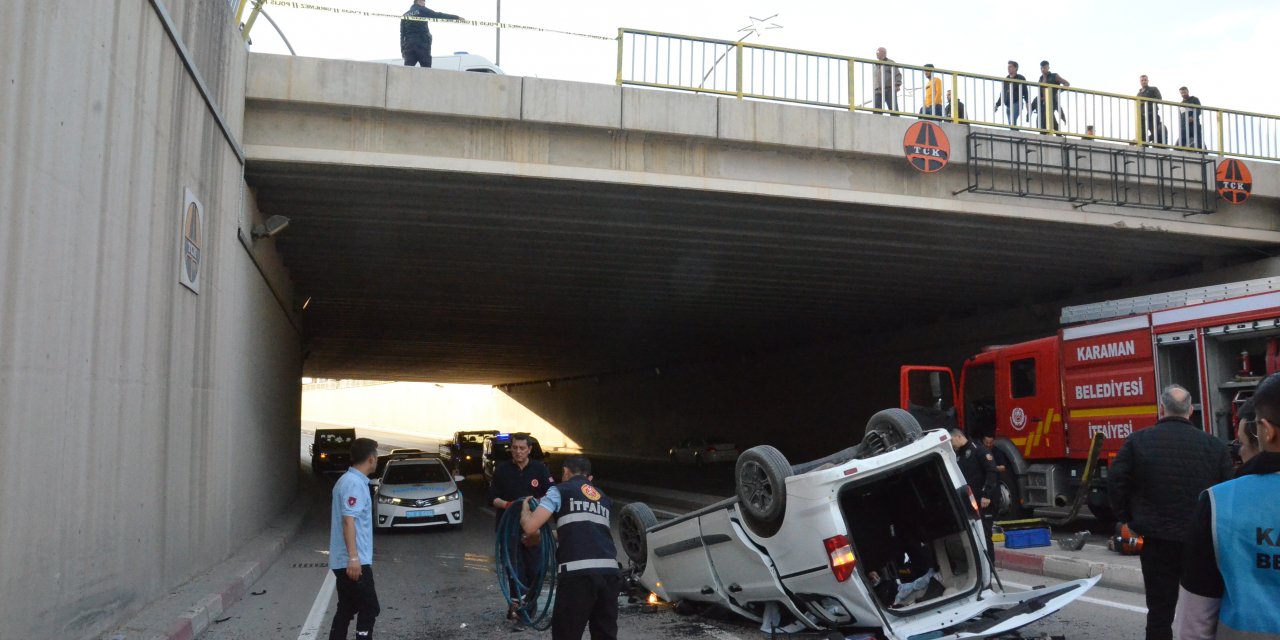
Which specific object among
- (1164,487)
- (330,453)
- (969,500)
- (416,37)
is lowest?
(330,453)

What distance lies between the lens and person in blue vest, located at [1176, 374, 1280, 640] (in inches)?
105

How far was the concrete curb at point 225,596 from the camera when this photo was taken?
715cm

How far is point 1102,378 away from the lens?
13453mm

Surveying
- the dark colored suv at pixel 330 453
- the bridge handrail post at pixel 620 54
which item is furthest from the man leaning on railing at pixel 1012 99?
the dark colored suv at pixel 330 453

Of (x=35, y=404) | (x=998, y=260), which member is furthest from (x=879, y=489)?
(x=998, y=260)

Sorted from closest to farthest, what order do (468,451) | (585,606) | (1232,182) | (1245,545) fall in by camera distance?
(1245,545) < (585,606) < (1232,182) < (468,451)

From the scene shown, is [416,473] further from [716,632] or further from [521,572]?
[716,632]

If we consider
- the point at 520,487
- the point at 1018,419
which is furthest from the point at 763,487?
the point at 1018,419

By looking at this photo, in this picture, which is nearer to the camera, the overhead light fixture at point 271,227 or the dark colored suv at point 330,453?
the overhead light fixture at point 271,227

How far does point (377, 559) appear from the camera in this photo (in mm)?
13102

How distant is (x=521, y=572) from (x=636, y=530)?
1.08 m

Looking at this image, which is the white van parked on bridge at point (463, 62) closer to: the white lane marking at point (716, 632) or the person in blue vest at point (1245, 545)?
the white lane marking at point (716, 632)

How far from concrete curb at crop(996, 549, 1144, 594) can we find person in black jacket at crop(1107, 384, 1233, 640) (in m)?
4.10

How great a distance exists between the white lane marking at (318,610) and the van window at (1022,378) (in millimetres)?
10279
